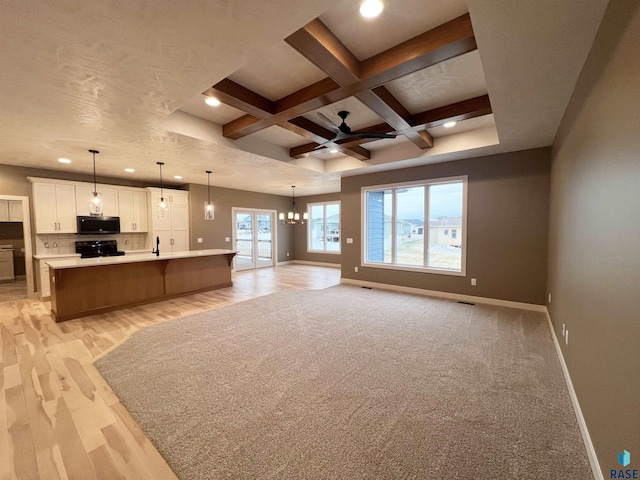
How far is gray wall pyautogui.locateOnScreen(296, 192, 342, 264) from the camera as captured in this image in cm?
961

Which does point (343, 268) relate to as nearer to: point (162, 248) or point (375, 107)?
point (375, 107)

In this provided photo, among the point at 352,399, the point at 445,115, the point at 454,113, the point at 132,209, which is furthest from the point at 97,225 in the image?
the point at 454,113

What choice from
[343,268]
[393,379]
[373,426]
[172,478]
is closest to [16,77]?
[172,478]

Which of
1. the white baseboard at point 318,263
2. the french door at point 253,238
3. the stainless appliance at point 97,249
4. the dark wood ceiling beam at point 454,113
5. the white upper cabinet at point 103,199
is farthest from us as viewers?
the white baseboard at point 318,263

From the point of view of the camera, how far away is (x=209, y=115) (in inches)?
149

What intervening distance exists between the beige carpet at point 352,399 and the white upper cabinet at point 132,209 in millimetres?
4184

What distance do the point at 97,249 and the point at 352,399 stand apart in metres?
6.93

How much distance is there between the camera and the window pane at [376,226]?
640 cm

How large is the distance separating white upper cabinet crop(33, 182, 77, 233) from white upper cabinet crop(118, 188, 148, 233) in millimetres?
896

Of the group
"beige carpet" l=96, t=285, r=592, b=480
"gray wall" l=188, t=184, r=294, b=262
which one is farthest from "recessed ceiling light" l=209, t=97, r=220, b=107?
"gray wall" l=188, t=184, r=294, b=262

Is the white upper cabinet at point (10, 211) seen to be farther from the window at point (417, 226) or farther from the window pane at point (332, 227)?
A: the window at point (417, 226)

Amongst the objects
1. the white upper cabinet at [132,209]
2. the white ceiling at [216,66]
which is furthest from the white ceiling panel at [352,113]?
the white upper cabinet at [132,209]

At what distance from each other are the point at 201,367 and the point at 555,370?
11.6 ft

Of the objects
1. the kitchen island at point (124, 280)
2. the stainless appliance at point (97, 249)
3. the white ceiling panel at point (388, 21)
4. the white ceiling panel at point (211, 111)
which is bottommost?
the kitchen island at point (124, 280)
